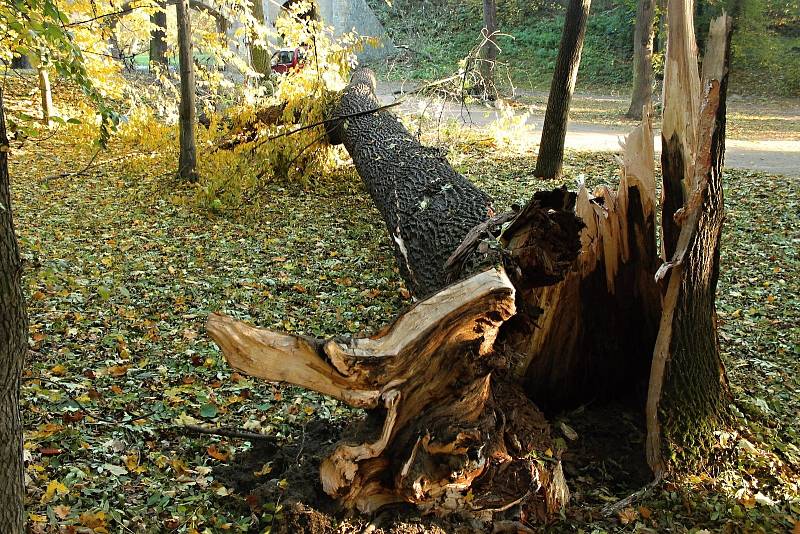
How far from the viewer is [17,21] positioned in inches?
97.1

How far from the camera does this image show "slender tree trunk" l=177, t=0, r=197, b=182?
7.80m

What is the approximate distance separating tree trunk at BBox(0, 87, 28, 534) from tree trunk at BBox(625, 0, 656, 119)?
13071 mm

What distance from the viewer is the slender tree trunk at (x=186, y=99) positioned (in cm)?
780

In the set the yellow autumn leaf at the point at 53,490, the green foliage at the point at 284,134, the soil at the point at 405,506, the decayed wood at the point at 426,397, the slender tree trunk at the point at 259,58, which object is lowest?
the soil at the point at 405,506

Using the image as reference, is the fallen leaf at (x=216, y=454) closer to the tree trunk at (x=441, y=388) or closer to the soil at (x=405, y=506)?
the soil at (x=405, y=506)

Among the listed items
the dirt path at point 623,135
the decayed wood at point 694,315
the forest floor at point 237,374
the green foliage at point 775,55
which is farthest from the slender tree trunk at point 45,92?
the green foliage at point 775,55

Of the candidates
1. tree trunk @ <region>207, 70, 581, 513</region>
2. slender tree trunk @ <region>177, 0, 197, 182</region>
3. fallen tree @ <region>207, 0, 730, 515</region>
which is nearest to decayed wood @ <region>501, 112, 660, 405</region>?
fallen tree @ <region>207, 0, 730, 515</region>

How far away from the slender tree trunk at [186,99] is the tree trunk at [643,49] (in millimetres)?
8995

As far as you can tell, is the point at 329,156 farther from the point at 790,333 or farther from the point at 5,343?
the point at 5,343

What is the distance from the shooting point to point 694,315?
3.26 m

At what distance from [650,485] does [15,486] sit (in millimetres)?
2553

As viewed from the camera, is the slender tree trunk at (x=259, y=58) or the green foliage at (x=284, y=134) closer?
the green foliage at (x=284, y=134)

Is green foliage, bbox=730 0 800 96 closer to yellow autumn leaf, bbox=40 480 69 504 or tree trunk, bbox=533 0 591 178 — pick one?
tree trunk, bbox=533 0 591 178

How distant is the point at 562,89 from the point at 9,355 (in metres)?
7.37
